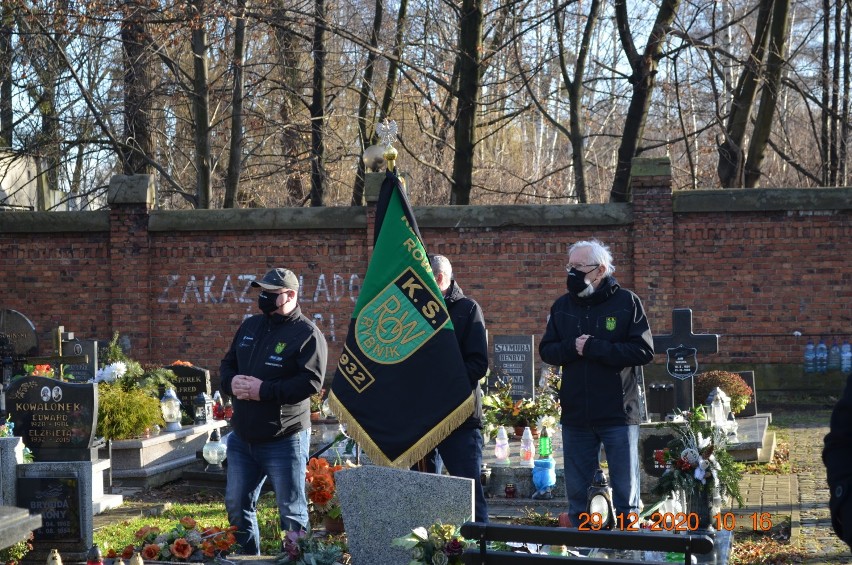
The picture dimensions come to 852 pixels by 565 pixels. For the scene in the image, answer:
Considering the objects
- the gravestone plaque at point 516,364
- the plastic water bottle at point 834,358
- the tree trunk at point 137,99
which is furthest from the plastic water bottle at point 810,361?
the tree trunk at point 137,99

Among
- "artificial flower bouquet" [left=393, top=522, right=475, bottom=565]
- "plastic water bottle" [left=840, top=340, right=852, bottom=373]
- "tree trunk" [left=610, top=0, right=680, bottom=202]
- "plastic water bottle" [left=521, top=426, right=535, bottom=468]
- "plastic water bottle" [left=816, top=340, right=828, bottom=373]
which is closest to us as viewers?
"artificial flower bouquet" [left=393, top=522, right=475, bottom=565]

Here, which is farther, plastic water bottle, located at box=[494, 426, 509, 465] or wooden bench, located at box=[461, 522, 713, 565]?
plastic water bottle, located at box=[494, 426, 509, 465]

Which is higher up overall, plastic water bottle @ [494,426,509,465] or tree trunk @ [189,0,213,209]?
tree trunk @ [189,0,213,209]

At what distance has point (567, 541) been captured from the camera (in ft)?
14.1

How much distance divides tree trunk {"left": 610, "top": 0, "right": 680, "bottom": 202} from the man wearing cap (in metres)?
11.3

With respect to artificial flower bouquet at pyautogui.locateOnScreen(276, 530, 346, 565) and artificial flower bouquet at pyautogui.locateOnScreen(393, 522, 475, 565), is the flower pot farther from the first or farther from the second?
artificial flower bouquet at pyautogui.locateOnScreen(393, 522, 475, 565)

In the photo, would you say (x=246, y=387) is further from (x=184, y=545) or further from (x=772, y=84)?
(x=772, y=84)

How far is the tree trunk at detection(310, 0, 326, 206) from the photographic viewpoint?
1981cm

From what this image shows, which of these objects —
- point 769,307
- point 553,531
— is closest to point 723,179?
point 769,307

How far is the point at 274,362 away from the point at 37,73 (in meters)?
14.5

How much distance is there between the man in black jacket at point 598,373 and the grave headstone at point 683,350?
12.6ft

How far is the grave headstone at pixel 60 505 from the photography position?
292 inches

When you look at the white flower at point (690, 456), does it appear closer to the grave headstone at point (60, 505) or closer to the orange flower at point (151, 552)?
the orange flower at point (151, 552)
